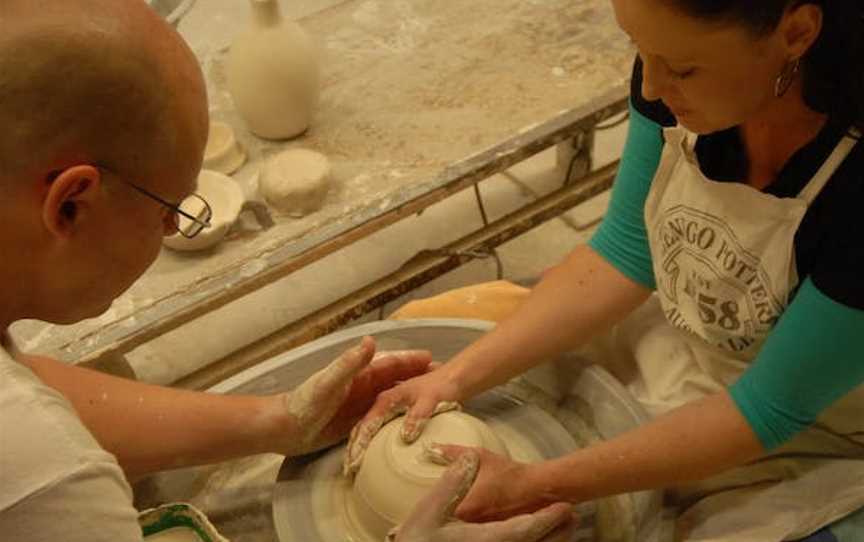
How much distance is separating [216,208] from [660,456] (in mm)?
1002

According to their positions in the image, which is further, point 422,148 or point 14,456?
point 422,148

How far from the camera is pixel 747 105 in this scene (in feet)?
3.48

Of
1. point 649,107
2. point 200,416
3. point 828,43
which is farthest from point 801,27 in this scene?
point 200,416

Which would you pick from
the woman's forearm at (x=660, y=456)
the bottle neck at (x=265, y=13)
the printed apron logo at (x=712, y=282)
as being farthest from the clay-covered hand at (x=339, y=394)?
the bottle neck at (x=265, y=13)

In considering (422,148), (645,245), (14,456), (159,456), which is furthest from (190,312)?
(14,456)

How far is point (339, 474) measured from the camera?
1.37 metres

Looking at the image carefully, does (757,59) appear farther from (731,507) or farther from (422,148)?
(422,148)

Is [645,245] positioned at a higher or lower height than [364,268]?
higher

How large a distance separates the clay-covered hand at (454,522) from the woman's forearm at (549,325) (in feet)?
0.86

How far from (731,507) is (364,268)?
4.32ft

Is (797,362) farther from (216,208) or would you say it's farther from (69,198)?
(216,208)

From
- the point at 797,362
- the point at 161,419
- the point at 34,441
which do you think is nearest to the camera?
the point at 34,441

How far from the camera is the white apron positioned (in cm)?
115

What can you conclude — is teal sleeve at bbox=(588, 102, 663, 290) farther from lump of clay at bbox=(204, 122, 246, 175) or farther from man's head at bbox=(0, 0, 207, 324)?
lump of clay at bbox=(204, 122, 246, 175)
